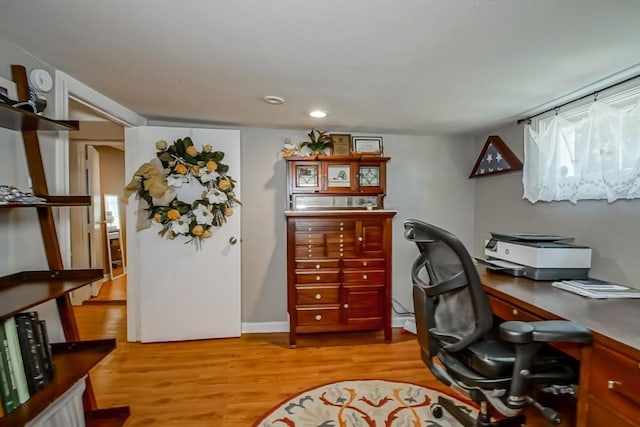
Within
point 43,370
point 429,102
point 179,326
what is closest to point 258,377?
point 179,326

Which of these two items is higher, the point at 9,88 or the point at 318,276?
the point at 9,88

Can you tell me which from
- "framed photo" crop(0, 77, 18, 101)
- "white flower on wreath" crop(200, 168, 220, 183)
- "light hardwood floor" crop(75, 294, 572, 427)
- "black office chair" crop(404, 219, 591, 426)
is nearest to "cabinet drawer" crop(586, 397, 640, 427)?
"black office chair" crop(404, 219, 591, 426)

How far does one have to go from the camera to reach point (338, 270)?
2.92 m

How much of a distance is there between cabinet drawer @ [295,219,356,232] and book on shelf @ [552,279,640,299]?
1.57 m

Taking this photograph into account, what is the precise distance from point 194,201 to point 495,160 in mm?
2788

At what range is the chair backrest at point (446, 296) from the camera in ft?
4.27

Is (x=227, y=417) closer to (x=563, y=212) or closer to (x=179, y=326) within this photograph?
(x=179, y=326)

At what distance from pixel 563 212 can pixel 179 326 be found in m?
3.24

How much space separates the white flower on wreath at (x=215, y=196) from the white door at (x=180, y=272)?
176 millimetres

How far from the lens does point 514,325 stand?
1.21 metres

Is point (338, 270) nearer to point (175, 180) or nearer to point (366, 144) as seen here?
point (366, 144)

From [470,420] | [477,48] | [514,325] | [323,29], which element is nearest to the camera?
[514,325]

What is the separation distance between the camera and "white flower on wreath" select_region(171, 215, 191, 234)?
2.78m

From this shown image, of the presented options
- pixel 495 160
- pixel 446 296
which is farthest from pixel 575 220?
pixel 446 296
